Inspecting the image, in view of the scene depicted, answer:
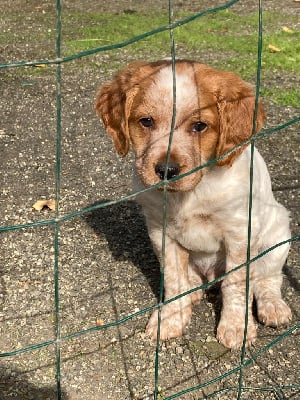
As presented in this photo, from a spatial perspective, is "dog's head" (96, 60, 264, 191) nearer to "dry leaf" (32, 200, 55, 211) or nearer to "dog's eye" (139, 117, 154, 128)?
"dog's eye" (139, 117, 154, 128)

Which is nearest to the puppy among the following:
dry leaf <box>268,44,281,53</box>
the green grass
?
the green grass

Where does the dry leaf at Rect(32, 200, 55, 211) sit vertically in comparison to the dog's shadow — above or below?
below

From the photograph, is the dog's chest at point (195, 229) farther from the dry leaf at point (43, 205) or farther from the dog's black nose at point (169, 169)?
the dry leaf at point (43, 205)

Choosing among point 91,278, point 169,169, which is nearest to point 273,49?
point 91,278

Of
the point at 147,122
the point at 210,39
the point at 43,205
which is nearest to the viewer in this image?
the point at 147,122

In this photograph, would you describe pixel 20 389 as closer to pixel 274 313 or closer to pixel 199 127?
pixel 274 313

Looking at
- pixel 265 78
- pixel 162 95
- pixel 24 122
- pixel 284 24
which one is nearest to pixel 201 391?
pixel 162 95

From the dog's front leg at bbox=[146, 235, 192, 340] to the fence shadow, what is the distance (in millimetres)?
666

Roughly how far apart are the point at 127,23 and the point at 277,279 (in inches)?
230

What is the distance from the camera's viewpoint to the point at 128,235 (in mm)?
4828

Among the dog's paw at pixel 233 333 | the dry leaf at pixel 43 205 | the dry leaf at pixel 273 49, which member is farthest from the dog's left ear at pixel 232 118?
the dry leaf at pixel 273 49

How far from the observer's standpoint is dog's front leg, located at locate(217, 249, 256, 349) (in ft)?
12.4

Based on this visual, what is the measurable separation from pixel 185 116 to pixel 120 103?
1.37 ft

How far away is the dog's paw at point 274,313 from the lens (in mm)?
3930
